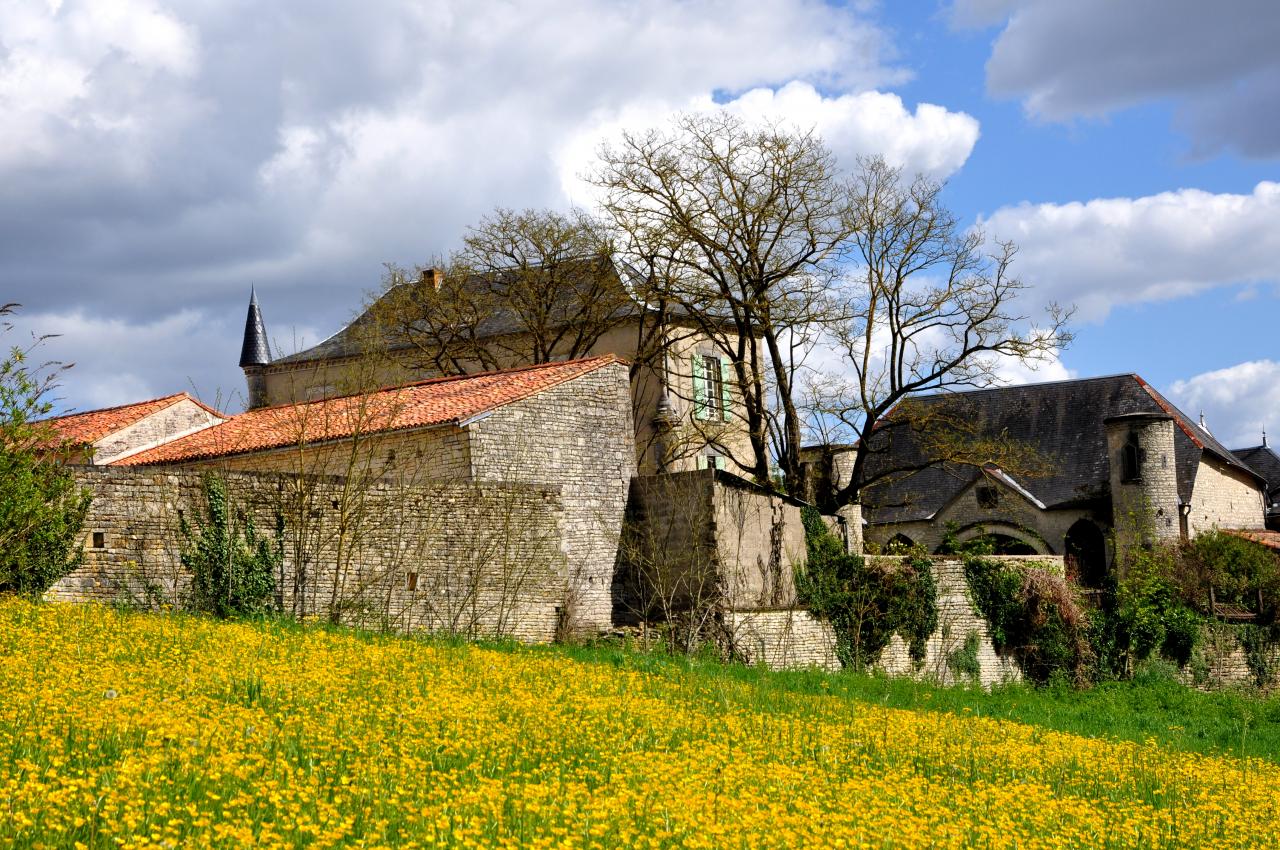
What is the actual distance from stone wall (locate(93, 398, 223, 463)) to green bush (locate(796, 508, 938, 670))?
13.6 metres

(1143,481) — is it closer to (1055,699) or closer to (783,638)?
(1055,699)

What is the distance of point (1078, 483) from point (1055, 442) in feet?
8.70

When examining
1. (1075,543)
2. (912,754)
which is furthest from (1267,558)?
(912,754)

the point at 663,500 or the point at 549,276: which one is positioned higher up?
the point at 549,276

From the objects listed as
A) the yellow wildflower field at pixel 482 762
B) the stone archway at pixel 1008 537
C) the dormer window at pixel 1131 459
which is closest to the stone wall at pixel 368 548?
the yellow wildflower field at pixel 482 762

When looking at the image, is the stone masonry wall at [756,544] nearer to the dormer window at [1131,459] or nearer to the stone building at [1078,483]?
the stone building at [1078,483]

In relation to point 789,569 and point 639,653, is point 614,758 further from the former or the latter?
point 789,569

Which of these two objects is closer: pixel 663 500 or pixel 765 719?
pixel 765 719

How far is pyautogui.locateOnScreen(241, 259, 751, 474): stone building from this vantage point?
114ft

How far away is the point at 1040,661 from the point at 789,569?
23.6ft

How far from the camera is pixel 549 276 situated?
35938 mm

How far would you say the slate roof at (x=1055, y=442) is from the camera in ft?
130

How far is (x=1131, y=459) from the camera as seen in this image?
37.2 metres

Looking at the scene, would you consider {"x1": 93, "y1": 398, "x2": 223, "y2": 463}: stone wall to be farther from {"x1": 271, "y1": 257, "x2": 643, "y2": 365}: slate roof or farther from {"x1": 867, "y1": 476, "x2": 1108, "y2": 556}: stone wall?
{"x1": 867, "y1": 476, "x2": 1108, "y2": 556}: stone wall
